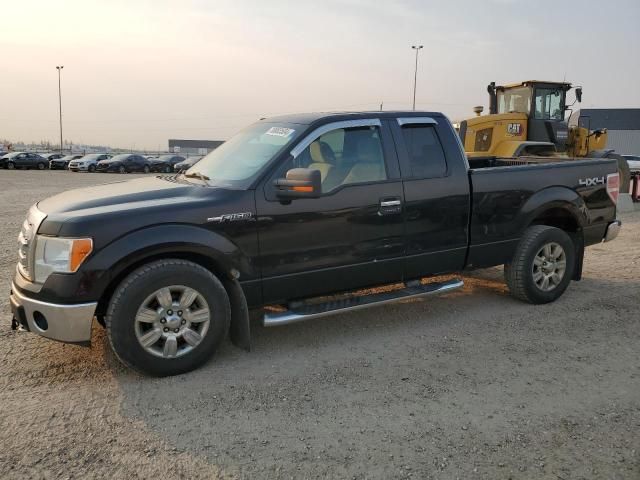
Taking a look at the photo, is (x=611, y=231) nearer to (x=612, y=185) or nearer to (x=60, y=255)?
(x=612, y=185)

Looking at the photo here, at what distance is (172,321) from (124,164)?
36.9m

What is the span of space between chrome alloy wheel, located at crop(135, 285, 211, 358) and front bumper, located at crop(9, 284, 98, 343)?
331 millimetres

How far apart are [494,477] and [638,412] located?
1289 millimetres

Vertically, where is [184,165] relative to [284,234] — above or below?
above

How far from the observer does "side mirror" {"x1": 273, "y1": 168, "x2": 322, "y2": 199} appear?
12.7 feet

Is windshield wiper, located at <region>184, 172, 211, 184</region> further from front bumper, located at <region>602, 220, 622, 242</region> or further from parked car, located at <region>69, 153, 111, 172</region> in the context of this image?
parked car, located at <region>69, 153, 111, 172</region>

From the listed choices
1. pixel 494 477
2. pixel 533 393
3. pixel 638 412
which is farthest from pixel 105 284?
pixel 638 412

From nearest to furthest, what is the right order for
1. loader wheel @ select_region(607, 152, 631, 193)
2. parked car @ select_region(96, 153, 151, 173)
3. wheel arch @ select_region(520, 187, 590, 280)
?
wheel arch @ select_region(520, 187, 590, 280) → loader wheel @ select_region(607, 152, 631, 193) → parked car @ select_region(96, 153, 151, 173)

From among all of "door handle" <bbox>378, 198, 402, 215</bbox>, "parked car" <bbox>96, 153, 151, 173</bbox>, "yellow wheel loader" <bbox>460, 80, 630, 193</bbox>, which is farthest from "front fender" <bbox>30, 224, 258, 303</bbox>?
"parked car" <bbox>96, 153, 151, 173</bbox>

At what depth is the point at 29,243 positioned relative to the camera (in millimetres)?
3703

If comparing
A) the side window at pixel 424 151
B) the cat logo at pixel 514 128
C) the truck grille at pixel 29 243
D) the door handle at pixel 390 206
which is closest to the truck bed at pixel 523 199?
the side window at pixel 424 151

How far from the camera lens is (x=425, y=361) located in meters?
4.12

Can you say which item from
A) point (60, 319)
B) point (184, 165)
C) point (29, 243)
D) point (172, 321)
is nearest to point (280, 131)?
point (172, 321)

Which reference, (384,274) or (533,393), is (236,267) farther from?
(533,393)
